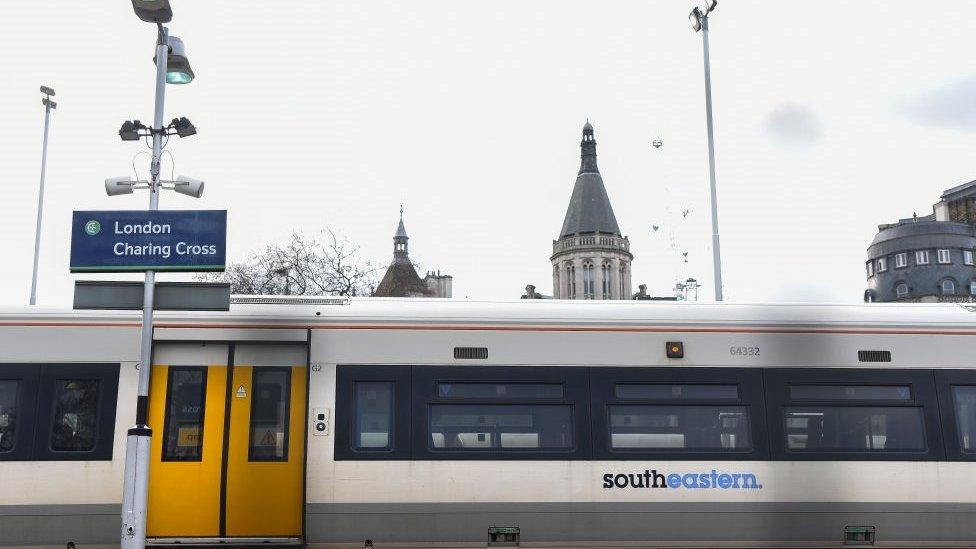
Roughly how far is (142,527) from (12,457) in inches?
95.7

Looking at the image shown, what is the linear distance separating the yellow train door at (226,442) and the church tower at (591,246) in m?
129

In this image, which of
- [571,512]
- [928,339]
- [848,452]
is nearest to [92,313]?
[571,512]

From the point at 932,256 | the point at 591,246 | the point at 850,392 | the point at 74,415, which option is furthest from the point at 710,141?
the point at 591,246

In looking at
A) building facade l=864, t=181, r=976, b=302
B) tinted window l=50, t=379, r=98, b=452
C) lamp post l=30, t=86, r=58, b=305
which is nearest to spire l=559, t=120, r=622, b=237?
building facade l=864, t=181, r=976, b=302

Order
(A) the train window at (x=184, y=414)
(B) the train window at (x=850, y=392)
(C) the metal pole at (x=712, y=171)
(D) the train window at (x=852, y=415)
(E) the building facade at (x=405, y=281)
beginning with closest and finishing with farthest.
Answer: (A) the train window at (x=184, y=414) → (D) the train window at (x=852, y=415) → (B) the train window at (x=850, y=392) → (C) the metal pole at (x=712, y=171) → (E) the building facade at (x=405, y=281)

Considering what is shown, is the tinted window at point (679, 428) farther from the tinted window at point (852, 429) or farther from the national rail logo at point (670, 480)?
the tinted window at point (852, 429)

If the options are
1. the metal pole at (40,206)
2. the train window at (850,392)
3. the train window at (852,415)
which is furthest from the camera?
the metal pole at (40,206)

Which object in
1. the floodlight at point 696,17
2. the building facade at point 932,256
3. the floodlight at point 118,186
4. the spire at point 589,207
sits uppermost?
the spire at point 589,207

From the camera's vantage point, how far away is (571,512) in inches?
427

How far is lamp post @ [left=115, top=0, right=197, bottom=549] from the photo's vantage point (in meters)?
9.28

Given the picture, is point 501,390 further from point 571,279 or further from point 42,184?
point 571,279

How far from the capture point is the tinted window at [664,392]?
1122cm

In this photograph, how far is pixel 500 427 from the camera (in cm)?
1099

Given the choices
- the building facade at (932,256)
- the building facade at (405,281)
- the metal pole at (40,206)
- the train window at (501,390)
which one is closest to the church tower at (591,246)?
the building facade at (405,281)
